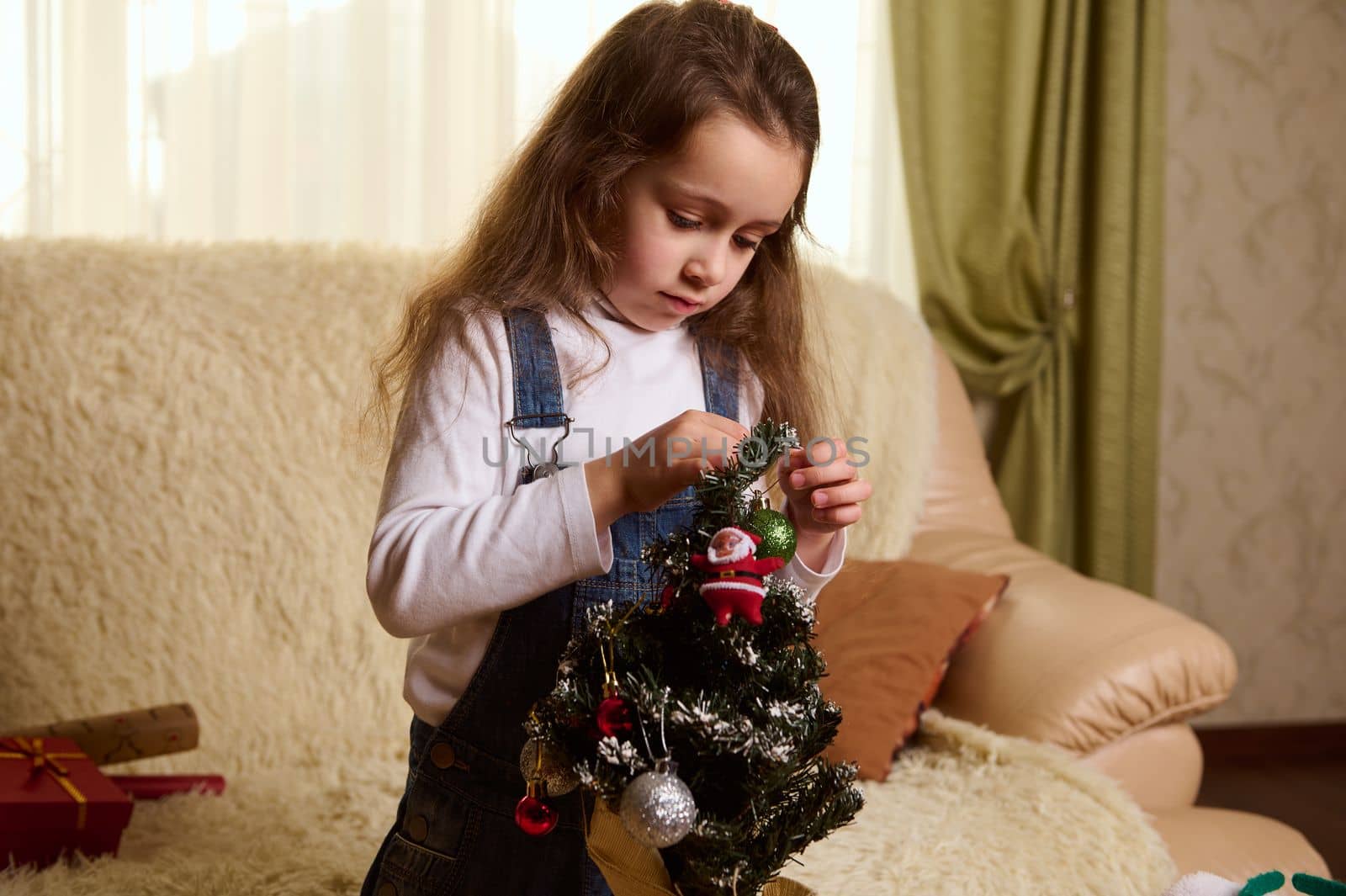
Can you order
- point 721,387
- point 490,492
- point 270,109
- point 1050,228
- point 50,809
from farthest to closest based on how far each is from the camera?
point 1050,228 < point 270,109 < point 50,809 < point 721,387 < point 490,492

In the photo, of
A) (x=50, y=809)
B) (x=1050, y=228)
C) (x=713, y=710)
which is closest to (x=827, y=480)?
(x=713, y=710)

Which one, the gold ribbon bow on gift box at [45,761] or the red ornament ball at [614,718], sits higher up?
the red ornament ball at [614,718]

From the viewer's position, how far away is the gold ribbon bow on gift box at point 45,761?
1.24 metres

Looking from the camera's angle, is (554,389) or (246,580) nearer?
(554,389)

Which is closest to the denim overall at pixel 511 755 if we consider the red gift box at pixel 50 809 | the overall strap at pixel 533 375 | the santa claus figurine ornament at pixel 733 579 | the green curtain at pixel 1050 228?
the overall strap at pixel 533 375

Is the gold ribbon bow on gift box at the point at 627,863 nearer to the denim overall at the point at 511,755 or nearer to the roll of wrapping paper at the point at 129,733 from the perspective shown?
the denim overall at the point at 511,755

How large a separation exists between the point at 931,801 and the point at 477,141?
150cm

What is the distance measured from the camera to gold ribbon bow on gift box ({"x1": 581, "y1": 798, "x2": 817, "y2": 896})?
0.71 metres

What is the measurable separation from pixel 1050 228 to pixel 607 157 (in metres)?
1.77

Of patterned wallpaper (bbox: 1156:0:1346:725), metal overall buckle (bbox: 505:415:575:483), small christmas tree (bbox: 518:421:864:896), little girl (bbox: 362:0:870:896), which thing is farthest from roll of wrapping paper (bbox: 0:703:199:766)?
patterned wallpaper (bbox: 1156:0:1346:725)

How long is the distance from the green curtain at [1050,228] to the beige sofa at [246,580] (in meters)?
0.81

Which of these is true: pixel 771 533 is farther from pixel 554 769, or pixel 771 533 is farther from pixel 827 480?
pixel 554 769

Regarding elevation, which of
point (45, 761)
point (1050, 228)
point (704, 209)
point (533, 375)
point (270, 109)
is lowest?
point (45, 761)

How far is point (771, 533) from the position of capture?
28.6 inches
